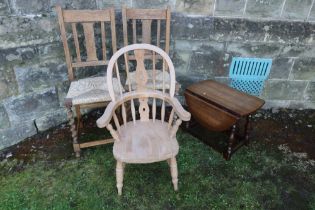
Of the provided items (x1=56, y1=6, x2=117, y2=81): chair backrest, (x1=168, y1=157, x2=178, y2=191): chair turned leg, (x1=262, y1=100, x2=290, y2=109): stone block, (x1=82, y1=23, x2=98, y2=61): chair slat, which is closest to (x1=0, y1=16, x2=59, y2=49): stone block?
(x1=56, y1=6, x2=117, y2=81): chair backrest

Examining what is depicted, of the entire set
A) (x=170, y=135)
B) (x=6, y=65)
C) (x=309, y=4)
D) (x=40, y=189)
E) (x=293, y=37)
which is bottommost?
(x=40, y=189)

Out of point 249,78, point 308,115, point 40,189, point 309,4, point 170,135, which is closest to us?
point 170,135

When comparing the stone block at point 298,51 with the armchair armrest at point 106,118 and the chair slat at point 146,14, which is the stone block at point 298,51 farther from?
the armchair armrest at point 106,118

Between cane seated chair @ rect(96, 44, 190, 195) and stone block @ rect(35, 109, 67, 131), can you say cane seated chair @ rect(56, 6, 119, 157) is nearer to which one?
cane seated chair @ rect(96, 44, 190, 195)

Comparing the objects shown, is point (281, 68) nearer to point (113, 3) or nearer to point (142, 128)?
point (142, 128)

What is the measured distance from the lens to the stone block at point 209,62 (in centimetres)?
326

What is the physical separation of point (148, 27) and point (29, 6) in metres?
1.14

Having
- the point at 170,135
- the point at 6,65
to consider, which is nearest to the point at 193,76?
the point at 170,135

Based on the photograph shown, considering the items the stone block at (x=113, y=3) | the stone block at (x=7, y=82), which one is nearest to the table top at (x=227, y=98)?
the stone block at (x=113, y=3)

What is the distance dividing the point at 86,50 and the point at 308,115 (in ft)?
9.39

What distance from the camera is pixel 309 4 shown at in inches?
119

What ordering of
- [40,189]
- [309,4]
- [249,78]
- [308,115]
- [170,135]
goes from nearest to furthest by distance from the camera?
[170,135] → [40,189] → [309,4] → [249,78] → [308,115]

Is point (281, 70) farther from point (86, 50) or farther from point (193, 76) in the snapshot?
point (86, 50)

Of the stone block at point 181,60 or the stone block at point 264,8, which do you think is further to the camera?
the stone block at point 181,60
